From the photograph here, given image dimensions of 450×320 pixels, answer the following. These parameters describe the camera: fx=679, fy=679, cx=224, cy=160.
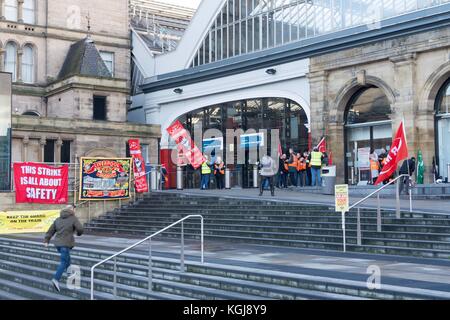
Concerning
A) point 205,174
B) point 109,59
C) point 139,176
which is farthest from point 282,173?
point 109,59

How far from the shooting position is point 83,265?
16.2m

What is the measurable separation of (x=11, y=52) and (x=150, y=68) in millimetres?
9649

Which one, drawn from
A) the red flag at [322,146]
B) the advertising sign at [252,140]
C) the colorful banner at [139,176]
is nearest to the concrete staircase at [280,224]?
the colorful banner at [139,176]

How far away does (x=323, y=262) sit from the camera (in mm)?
14781

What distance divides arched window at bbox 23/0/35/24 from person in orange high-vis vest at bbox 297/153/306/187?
83.1 feet

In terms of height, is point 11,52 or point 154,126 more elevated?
point 11,52

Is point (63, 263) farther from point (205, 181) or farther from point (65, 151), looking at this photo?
point (65, 151)

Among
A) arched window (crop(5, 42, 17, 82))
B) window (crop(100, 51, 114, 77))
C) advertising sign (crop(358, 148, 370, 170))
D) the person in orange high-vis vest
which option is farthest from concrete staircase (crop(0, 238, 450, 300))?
window (crop(100, 51, 114, 77))

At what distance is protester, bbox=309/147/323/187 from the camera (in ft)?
99.1

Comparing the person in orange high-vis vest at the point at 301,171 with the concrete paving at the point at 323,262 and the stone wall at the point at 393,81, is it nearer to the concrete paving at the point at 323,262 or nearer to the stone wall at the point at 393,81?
the stone wall at the point at 393,81

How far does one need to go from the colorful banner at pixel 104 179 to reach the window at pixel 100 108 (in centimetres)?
1592

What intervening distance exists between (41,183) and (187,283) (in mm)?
17031
